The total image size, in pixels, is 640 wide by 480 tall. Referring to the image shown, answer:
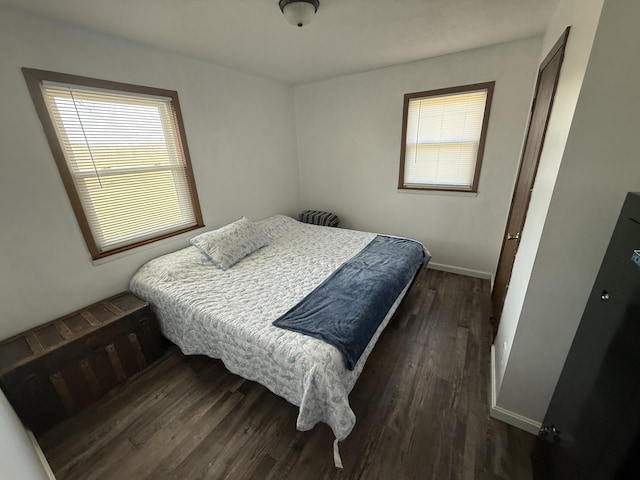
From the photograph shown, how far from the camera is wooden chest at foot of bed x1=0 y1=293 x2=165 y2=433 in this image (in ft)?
4.69

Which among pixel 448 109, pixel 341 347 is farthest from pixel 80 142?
pixel 448 109

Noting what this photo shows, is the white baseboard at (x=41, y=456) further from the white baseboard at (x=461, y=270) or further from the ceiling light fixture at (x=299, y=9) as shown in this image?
the white baseboard at (x=461, y=270)

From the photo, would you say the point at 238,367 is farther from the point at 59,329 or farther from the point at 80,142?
the point at 80,142

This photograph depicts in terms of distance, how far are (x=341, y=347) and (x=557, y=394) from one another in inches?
40.2

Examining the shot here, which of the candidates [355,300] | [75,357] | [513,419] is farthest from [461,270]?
[75,357]

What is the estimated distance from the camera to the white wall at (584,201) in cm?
90

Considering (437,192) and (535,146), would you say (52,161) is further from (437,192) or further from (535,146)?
(437,192)

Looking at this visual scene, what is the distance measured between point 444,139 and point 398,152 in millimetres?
525

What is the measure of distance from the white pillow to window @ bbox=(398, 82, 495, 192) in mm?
2009

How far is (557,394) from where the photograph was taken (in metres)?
1.16

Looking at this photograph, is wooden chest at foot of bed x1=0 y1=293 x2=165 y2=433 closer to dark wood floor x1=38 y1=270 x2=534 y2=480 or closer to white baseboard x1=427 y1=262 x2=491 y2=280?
dark wood floor x1=38 y1=270 x2=534 y2=480

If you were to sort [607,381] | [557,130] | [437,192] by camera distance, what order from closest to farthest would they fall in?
[607,381]
[557,130]
[437,192]

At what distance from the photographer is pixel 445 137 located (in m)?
2.87

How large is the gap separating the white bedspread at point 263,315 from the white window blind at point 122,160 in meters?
0.40
